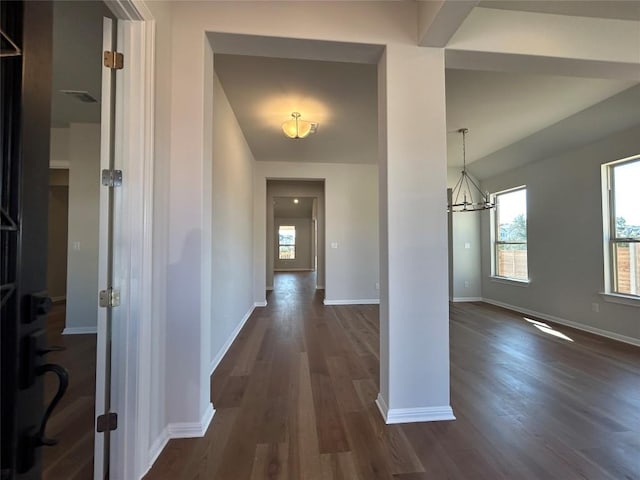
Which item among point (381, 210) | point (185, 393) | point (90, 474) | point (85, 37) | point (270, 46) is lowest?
point (90, 474)

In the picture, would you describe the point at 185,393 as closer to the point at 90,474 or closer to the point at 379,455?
the point at 90,474

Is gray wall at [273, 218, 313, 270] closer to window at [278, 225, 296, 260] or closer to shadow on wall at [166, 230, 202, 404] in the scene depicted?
window at [278, 225, 296, 260]

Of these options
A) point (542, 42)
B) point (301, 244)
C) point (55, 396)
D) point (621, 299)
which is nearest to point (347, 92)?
point (542, 42)

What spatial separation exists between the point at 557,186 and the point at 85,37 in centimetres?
562

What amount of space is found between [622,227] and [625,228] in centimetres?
4

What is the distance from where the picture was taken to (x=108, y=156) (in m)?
1.37

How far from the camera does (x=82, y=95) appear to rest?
2.90 metres

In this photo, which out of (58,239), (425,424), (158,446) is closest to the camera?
(158,446)

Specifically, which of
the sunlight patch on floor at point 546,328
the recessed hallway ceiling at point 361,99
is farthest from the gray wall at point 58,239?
the sunlight patch on floor at point 546,328

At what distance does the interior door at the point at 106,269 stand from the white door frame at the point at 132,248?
0.03 metres

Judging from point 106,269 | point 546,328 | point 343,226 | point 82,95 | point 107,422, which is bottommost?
point 546,328

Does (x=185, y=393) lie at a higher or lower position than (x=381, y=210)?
lower

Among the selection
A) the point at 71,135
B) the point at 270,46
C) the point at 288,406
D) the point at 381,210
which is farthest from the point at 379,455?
the point at 71,135

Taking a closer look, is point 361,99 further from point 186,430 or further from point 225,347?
point 186,430
